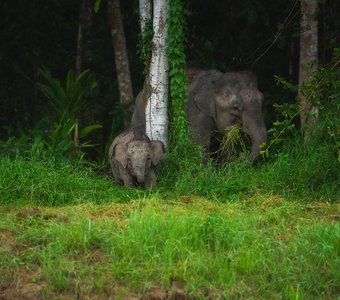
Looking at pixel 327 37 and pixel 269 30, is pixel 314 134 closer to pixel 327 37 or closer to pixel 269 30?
pixel 327 37

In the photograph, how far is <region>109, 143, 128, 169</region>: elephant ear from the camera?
10.1 meters

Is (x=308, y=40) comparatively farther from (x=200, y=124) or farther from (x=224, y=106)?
(x=200, y=124)

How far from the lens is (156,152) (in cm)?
998

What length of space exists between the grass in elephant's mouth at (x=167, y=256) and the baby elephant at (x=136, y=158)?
199cm

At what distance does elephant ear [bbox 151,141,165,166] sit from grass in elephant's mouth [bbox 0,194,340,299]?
83.4 inches

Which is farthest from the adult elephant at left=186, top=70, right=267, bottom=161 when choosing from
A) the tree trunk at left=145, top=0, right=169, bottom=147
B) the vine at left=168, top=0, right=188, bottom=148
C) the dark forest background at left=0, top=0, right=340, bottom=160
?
the dark forest background at left=0, top=0, right=340, bottom=160

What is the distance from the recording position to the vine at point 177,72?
34.0 feet

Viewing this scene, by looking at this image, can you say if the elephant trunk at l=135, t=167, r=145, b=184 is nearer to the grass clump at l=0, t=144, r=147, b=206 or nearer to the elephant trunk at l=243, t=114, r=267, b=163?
the grass clump at l=0, t=144, r=147, b=206

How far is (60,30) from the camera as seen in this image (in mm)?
14602

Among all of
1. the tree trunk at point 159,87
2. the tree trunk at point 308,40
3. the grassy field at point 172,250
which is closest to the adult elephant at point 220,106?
the tree trunk at point 159,87

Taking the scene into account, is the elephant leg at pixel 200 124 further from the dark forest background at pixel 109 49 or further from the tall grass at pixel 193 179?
the dark forest background at pixel 109 49

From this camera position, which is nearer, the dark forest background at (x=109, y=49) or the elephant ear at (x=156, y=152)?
the elephant ear at (x=156, y=152)

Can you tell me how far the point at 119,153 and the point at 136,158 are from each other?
0.43 meters

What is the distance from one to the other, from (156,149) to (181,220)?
2739mm
